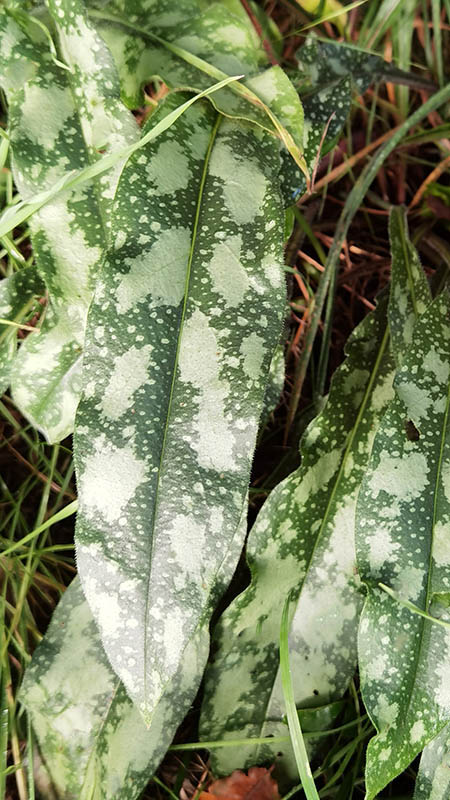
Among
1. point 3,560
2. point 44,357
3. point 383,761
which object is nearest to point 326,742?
point 383,761

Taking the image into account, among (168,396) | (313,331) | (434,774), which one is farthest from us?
(313,331)

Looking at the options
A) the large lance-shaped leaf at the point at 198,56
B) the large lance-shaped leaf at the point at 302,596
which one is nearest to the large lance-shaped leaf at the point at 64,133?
the large lance-shaped leaf at the point at 198,56

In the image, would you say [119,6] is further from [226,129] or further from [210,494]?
[210,494]

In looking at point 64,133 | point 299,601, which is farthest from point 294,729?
point 64,133

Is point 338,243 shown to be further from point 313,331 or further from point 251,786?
point 251,786

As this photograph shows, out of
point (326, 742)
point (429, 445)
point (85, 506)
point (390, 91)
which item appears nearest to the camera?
point (85, 506)

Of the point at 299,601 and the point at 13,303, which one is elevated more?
the point at 13,303
